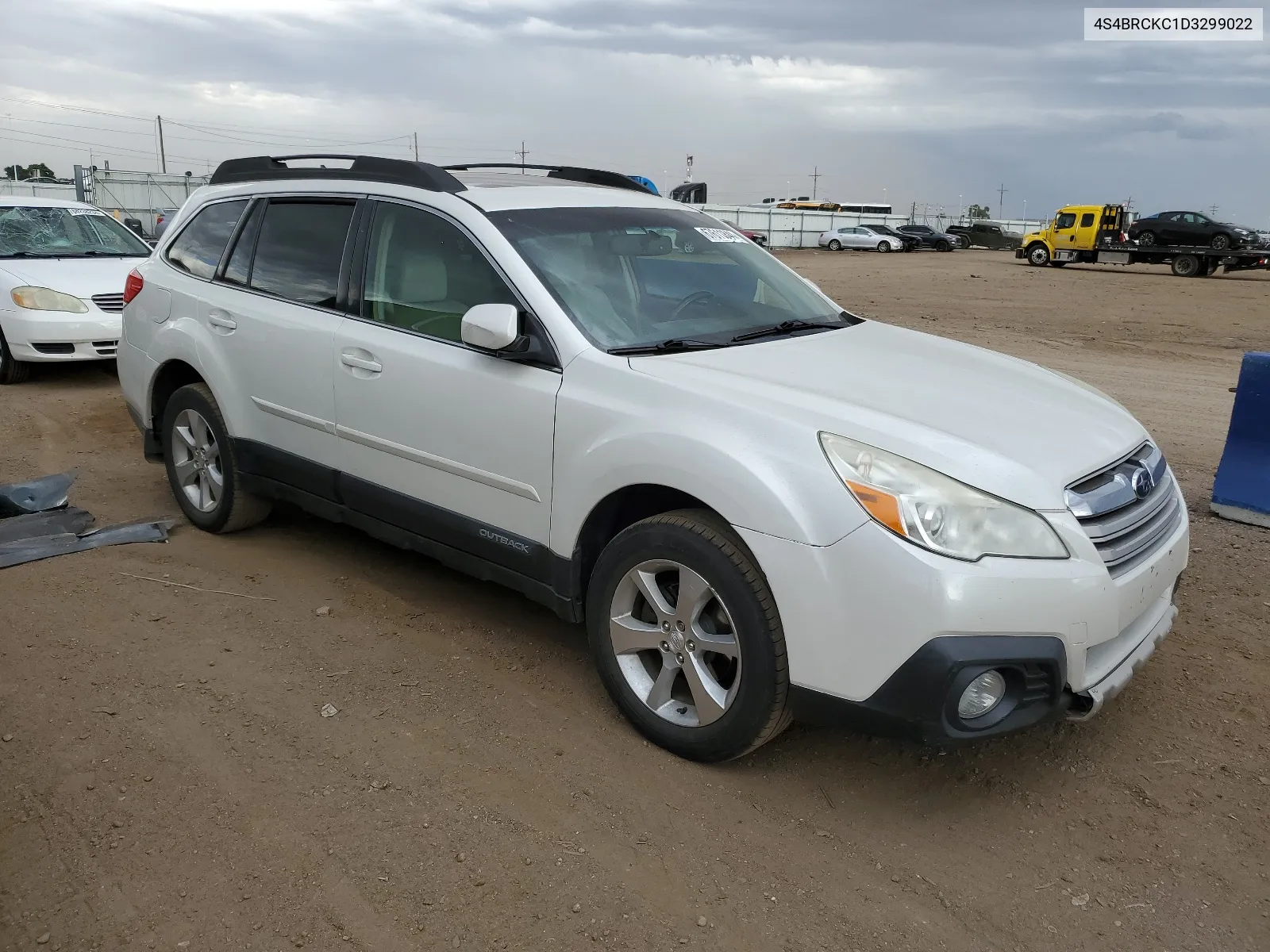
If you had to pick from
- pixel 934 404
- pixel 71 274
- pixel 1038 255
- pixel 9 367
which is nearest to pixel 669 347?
pixel 934 404

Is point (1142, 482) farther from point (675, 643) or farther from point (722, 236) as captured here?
point (722, 236)

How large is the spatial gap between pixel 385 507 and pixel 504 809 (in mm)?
1574

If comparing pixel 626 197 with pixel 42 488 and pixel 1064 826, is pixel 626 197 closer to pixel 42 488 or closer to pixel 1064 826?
pixel 1064 826

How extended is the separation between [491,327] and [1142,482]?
2170 millimetres

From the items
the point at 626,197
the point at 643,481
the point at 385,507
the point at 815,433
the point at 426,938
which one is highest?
the point at 626,197

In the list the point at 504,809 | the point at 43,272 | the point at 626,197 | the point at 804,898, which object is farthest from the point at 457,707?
the point at 43,272

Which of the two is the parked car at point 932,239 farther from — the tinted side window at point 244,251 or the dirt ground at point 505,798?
the tinted side window at point 244,251

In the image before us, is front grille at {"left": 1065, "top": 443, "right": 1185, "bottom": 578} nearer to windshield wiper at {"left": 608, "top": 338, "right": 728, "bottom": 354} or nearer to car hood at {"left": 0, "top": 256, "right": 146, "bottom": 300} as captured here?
windshield wiper at {"left": 608, "top": 338, "right": 728, "bottom": 354}

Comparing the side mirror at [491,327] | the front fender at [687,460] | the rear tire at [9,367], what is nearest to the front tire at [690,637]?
the front fender at [687,460]

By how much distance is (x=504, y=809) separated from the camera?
303 centimetres

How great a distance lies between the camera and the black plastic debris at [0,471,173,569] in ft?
16.6

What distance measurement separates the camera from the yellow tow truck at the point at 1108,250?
28.6m

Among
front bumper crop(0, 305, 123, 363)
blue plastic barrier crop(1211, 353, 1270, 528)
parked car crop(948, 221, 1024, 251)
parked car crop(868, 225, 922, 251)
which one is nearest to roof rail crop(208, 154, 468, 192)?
blue plastic barrier crop(1211, 353, 1270, 528)

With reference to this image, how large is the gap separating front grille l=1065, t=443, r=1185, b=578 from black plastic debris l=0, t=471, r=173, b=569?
440 cm
